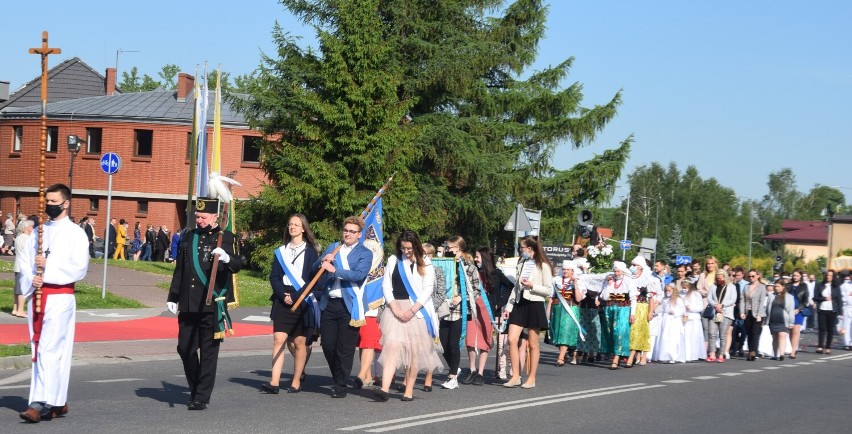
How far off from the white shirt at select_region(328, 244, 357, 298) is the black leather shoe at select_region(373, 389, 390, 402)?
1.02m

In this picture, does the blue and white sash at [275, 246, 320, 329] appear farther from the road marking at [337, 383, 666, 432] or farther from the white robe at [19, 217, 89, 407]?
the white robe at [19, 217, 89, 407]

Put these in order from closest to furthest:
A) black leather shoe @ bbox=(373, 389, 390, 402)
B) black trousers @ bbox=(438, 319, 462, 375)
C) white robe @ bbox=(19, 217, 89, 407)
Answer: white robe @ bbox=(19, 217, 89, 407) → black leather shoe @ bbox=(373, 389, 390, 402) → black trousers @ bbox=(438, 319, 462, 375)

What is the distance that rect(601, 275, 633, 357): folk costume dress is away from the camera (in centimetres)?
1820

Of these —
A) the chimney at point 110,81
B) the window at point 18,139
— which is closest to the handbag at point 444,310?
the window at point 18,139

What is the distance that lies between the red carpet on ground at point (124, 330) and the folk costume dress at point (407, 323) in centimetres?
655

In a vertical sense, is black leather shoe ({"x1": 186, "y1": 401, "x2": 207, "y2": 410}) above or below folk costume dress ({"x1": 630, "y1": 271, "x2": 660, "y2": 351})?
below

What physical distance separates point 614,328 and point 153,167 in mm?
40211

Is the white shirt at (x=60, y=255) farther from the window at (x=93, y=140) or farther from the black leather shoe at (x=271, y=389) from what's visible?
the window at (x=93, y=140)

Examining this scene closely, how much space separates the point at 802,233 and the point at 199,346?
12214 cm

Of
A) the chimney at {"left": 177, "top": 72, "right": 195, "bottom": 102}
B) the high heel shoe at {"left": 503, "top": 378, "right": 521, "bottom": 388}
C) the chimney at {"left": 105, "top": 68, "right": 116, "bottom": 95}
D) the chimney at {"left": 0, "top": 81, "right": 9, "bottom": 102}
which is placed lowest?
the high heel shoe at {"left": 503, "top": 378, "right": 521, "bottom": 388}

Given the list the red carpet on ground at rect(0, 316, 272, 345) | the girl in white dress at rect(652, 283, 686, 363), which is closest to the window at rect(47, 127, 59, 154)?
the red carpet on ground at rect(0, 316, 272, 345)

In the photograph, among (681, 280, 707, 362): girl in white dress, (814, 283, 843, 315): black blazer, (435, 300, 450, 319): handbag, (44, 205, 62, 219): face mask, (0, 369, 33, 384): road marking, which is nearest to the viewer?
(44, 205, 62, 219): face mask

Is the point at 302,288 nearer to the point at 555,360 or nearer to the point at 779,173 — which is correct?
the point at 555,360

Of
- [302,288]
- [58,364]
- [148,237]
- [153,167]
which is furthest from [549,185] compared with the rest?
[58,364]
